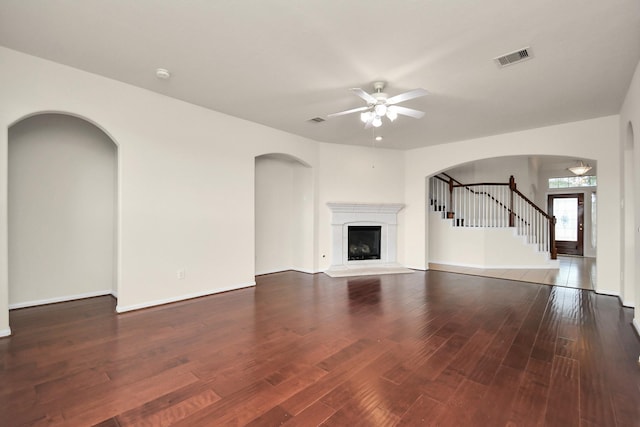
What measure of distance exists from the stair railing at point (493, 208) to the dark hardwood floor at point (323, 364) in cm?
340

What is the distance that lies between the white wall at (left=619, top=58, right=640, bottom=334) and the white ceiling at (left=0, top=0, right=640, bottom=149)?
9.1 inches

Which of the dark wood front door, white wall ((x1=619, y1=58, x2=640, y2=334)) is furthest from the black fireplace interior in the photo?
the dark wood front door

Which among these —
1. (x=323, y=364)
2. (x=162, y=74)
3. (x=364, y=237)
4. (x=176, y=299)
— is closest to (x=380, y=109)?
(x=162, y=74)

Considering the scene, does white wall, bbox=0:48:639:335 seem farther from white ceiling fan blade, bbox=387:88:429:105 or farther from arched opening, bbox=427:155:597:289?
white ceiling fan blade, bbox=387:88:429:105

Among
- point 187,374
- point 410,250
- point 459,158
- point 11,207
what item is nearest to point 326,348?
point 187,374

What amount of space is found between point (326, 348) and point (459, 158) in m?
5.08

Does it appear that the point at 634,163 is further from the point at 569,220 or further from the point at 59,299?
the point at 569,220

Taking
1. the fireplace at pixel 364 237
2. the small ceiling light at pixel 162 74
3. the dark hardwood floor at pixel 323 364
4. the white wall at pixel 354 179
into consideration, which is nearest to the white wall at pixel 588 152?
the white wall at pixel 354 179

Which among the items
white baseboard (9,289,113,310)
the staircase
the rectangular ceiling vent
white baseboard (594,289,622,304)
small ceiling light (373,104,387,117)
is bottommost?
white baseboard (594,289,622,304)

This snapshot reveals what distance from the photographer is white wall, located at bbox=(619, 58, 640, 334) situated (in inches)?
121

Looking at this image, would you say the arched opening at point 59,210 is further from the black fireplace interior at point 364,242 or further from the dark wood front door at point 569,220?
the dark wood front door at point 569,220

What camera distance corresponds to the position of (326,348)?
9.00ft

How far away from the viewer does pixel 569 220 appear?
9.88 meters

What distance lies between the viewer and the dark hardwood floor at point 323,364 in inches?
73.1
